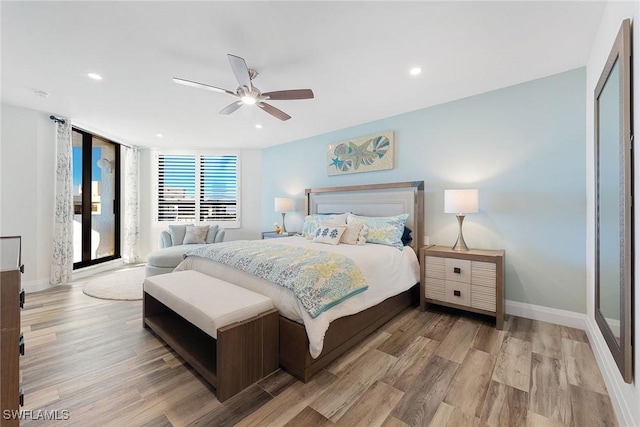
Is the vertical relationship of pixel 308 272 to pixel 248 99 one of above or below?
below

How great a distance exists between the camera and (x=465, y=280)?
2674 mm

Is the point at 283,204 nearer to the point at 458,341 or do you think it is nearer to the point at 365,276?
the point at 365,276

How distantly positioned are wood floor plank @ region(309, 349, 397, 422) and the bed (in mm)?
175

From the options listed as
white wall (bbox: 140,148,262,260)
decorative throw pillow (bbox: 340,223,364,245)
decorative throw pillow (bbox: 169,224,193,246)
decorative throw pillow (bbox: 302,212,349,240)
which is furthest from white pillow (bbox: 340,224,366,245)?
decorative throw pillow (bbox: 169,224,193,246)

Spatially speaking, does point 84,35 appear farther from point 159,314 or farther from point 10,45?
point 159,314

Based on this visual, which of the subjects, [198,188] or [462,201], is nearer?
[462,201]

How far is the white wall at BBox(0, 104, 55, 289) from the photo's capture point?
11.2 ft

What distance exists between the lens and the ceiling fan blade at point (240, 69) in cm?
189

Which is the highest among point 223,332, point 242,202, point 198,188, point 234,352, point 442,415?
point 198,188

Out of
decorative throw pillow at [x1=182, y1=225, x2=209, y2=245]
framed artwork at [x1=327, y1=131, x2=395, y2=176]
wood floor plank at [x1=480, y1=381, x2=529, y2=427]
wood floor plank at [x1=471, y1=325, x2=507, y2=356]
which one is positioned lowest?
wood floor plank at [x1=480, y1=381, x2=529, y2=427]

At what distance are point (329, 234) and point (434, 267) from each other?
49.3 inches

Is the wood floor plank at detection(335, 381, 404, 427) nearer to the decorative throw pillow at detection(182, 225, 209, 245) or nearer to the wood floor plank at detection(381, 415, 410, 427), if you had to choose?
the wood floor plank at detection(381, 415, 410, 427)

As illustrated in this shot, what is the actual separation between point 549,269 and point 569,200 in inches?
28.1

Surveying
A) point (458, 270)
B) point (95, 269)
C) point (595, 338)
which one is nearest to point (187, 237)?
point (95, 269)
